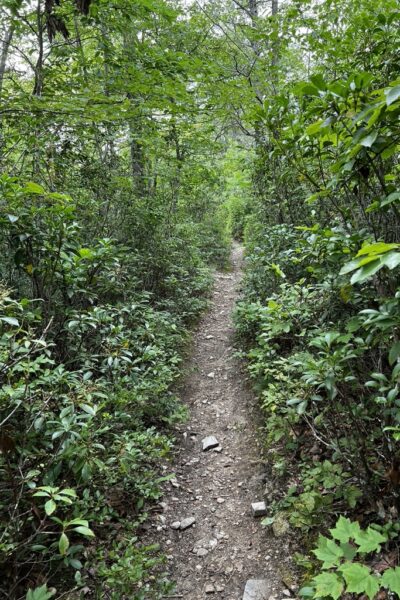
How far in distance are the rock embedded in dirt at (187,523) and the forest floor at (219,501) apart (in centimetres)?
3

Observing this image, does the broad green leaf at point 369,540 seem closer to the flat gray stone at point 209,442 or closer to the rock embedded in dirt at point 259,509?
the rock embedded in dirt at point 259,509

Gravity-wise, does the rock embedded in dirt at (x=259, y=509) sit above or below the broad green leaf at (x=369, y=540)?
below

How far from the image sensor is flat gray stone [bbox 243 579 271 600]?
2668 mm

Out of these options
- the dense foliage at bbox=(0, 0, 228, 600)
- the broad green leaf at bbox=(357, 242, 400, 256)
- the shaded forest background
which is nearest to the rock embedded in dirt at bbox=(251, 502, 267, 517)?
the shaded forest background

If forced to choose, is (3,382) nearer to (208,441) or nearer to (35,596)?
(35,596)

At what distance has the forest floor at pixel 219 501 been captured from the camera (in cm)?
289

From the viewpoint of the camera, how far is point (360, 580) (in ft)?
6.29

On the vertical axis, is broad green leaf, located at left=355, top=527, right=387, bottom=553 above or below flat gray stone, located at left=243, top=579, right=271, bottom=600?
above

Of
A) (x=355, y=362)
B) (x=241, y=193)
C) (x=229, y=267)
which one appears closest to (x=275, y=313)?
(x=355, y=362)

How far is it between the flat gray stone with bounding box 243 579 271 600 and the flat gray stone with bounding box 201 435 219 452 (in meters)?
1.74

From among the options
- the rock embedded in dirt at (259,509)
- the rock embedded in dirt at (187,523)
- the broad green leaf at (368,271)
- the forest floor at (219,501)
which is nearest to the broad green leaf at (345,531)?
the forest floor at (219,501)

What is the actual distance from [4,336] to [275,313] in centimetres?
256

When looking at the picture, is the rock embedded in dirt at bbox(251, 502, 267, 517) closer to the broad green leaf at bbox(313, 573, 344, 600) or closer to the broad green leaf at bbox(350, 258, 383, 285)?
the broad green leaf at bbox(313, 573, 344, 600)

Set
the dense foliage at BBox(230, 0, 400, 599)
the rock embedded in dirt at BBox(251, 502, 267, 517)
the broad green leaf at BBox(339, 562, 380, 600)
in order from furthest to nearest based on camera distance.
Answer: the rock embedded in dirt at BBox(251, 502, 267, 517), the dense foliage at BBox(230, 0, 400, 599), the broad green leaf at BBox(339, 562, 380, 600)
